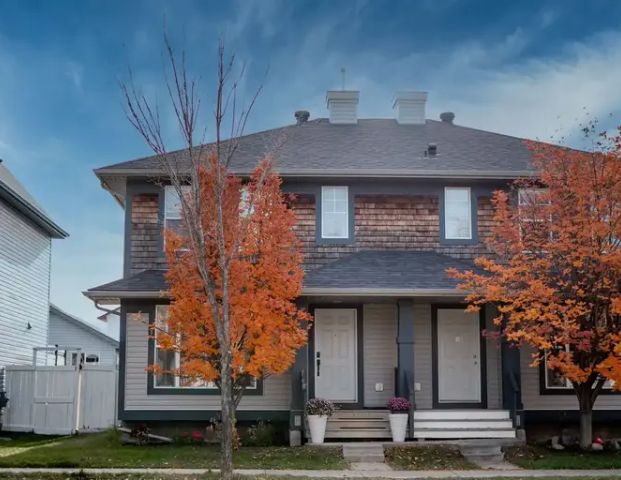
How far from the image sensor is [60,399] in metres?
21.1

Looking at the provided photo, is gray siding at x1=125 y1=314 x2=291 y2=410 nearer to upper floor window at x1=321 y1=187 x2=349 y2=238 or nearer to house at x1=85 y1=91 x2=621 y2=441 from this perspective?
house at x1=85 y1=91 x2=621 y2=441

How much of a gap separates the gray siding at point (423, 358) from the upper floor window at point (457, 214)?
191cm

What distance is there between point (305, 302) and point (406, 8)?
632cm

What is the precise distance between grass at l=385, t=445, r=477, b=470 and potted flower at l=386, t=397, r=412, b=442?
20.7 inches

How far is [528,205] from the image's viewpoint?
17562 millimetres

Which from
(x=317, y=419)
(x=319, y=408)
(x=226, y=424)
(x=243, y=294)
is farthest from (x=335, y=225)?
(x=226, y=424)

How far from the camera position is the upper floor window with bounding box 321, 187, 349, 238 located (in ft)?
64.6

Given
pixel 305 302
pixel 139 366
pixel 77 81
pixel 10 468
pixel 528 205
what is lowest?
pixel 10 468

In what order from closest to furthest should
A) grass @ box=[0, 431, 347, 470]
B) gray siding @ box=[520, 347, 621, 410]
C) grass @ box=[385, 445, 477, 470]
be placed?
1. grass @ box=[0, 431, 347, 470]
2. grass @ box=[385, 445, 477, 470]
3. gray siding @ box=[520, 347, 621, 410]

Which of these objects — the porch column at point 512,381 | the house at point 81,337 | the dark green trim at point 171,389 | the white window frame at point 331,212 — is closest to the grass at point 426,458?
the porch column at point 512,381

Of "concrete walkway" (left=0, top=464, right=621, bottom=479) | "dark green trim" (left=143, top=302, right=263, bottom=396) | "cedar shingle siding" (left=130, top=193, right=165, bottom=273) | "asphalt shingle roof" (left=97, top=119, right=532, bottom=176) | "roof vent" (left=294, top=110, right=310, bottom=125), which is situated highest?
"roof vent" (left=294, top=110, right=310, bottom=125)

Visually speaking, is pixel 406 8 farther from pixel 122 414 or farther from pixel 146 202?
pixel 122 414

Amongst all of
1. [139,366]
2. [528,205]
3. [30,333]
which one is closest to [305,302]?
[139,366]

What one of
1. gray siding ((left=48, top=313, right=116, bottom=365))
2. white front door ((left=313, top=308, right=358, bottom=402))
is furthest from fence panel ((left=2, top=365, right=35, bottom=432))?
gray siding ((left=48, top=313, right=116, bottom=365))
